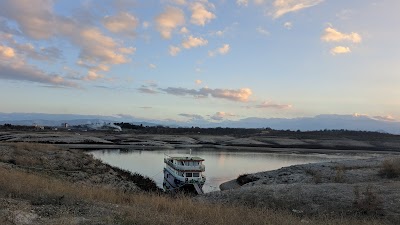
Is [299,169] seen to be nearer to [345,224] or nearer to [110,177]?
[110,177]

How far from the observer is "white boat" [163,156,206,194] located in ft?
125

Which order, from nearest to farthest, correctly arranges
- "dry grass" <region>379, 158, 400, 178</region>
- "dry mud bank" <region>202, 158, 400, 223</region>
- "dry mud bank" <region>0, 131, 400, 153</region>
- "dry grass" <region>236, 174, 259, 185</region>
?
"dry mud bank" <region>202, 158, 400, 223</region>, "dry grass" <region>379, 158, 400, 178</region>, "dry grass" <region>236, 174, 259, 185</region>, "dry mud bank" <region>0, 131, 400, 153</region>

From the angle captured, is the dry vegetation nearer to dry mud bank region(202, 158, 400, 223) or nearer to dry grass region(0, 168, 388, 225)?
dry grass region(0, 168, 388, 225)

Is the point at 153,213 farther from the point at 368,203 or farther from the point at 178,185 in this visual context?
the point at 178,185

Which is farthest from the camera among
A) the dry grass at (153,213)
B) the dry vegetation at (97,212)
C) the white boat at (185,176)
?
the white boat at (185,176)

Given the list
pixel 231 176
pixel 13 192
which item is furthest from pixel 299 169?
pixel 13 192

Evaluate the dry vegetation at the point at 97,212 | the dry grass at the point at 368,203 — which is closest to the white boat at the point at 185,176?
the dry grass at the point at 368,203

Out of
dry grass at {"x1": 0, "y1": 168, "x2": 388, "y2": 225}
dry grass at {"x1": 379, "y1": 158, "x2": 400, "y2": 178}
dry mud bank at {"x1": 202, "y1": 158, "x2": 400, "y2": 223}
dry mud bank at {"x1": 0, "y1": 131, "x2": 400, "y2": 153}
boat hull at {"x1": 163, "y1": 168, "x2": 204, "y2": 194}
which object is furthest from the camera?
dry mud bank at {"x1": 0, "y1": 131, "x2": 400, "y2": 153}

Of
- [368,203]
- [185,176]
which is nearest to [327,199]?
[368,203]

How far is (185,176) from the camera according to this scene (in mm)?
39281

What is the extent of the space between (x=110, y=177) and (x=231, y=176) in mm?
15815

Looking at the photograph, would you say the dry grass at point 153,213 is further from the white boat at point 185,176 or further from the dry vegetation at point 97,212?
the white boat at point 185,176

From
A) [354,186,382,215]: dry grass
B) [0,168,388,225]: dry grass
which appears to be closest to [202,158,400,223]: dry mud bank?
[354,186,382,215]: dry grass

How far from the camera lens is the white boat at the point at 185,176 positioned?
1501 inches
